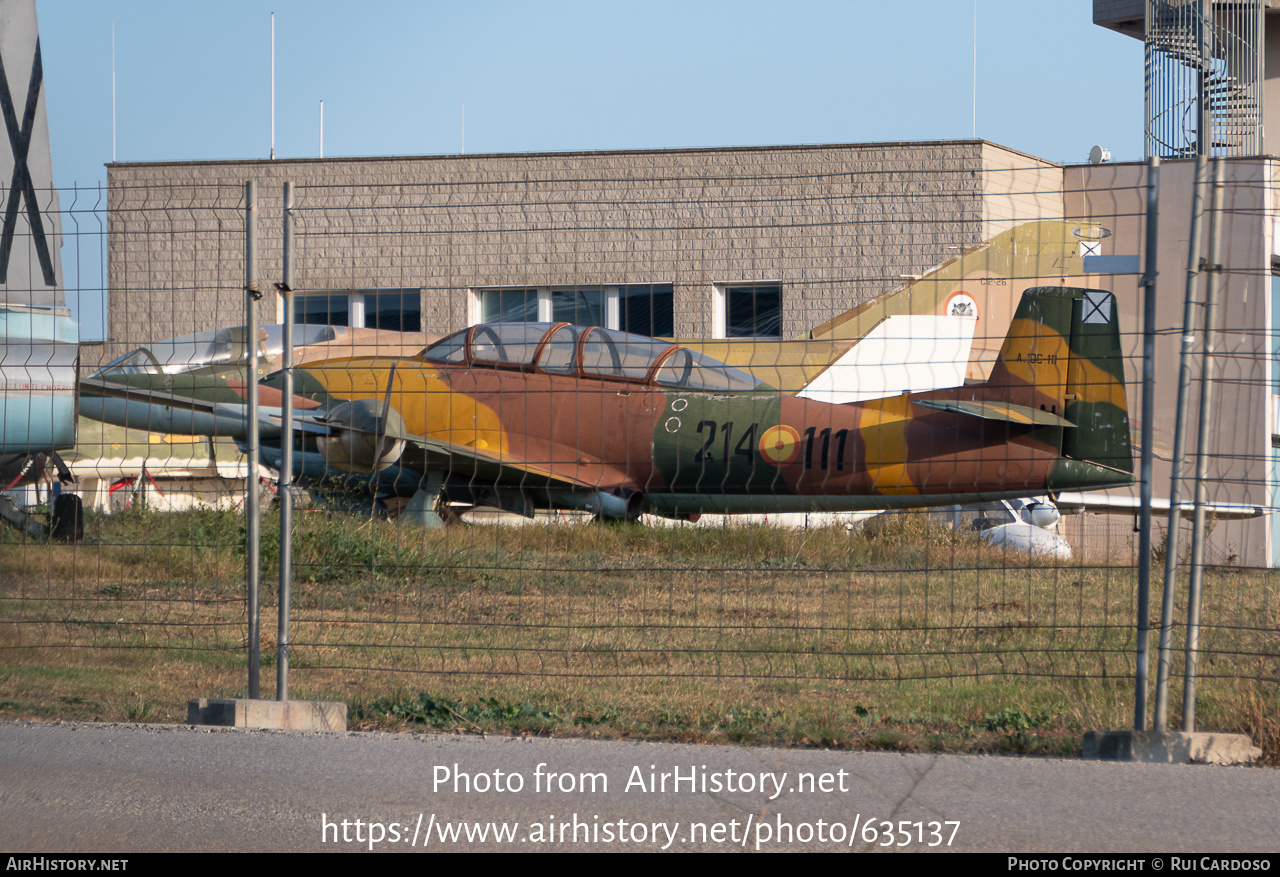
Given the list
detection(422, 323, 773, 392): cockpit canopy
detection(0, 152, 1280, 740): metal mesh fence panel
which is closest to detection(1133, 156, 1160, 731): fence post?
detection(0, 152, 1280, 740): metal mesh fence panel

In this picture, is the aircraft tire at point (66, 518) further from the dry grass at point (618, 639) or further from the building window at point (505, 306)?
the building window at point (505, 306)

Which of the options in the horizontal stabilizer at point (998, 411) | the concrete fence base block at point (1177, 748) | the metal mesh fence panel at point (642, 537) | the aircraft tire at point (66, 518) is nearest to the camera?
the concrete fence base block at point (1177, 748)

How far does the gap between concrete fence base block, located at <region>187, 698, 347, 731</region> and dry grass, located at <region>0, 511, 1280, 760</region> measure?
24 cm

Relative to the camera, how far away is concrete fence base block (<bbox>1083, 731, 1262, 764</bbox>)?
13.9 ft

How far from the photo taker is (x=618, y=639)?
681cm


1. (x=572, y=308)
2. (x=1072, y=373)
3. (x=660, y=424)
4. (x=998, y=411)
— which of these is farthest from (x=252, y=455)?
(x=572, y=308)

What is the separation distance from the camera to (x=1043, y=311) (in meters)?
9.71

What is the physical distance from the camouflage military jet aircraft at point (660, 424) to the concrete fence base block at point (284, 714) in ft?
11.5

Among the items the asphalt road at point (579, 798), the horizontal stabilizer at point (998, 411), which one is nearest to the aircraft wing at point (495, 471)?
the horizontal stabilizer at point (998, 411)

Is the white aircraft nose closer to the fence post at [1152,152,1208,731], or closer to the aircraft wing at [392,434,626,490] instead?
the aircraft wing at [392,434,626,490]

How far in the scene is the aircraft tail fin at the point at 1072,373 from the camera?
771 cm

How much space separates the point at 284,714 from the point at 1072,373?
662 cm

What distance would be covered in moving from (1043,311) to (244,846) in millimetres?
8136

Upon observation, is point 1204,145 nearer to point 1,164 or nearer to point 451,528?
point 451,528
